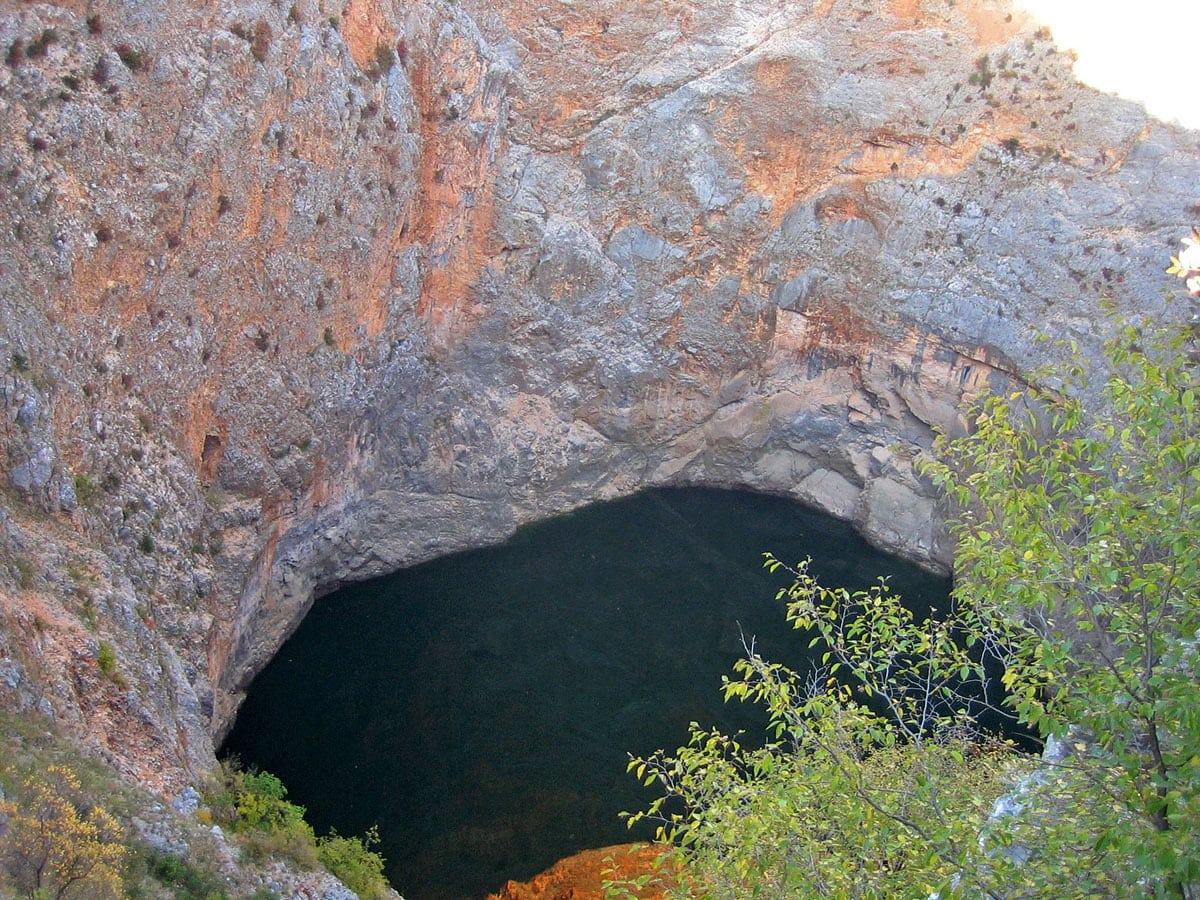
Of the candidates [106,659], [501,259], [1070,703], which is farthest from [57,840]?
[501,259]

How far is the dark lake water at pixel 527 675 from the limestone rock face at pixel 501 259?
1192 mm

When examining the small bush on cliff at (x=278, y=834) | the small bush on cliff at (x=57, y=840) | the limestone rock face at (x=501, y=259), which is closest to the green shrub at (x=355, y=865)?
the small bush on cliff at (x=278, y=834)

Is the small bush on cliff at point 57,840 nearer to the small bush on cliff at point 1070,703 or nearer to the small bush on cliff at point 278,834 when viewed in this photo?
the small bush on cliff at point 278,834

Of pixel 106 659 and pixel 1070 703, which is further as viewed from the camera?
pixel 106 659

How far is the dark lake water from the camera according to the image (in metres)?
20.0

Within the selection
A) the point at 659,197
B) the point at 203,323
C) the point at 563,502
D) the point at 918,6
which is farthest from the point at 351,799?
the point at 918,6

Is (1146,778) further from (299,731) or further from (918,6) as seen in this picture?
(918,6)

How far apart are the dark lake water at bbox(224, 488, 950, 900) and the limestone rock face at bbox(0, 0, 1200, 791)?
1.19 metres

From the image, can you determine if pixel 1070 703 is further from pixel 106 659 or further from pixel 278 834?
pixel 106 659

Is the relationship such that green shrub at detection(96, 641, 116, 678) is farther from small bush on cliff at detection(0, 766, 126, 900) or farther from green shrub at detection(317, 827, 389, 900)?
green shrub at detection(317, 827, 389, 900)

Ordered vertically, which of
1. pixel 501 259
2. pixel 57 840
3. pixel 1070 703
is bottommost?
pixel 57 840

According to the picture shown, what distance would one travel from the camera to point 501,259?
29.2 meters

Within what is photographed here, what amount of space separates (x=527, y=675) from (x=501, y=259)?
12454 mm

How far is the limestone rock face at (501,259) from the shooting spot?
1730 cm
